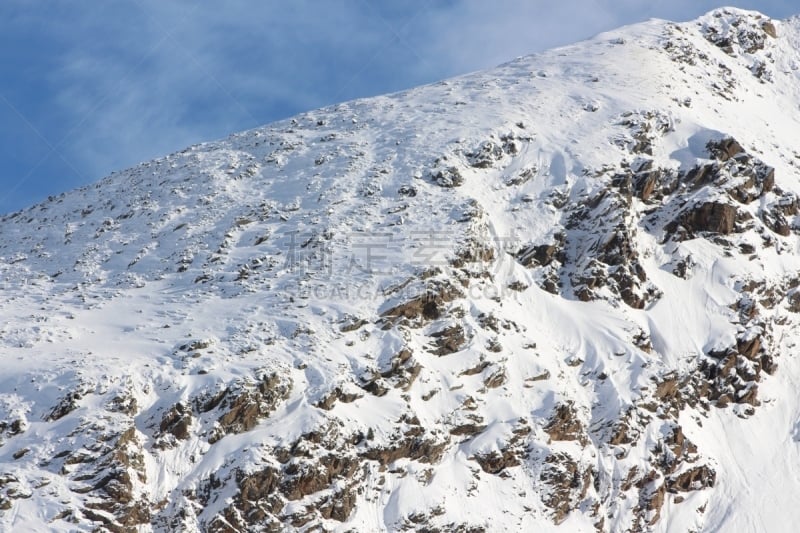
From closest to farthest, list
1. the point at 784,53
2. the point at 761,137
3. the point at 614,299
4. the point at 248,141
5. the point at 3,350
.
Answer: the point at 3,350 < the point at 614,299 < the point at 761,137 < the point at 248,141 < the point at 784,53

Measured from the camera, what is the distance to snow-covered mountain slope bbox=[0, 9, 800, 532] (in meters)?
32.1

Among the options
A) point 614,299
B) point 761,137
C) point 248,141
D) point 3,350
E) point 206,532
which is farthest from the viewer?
point 248,141

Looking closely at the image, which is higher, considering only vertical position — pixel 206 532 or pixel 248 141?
pixel 248 141

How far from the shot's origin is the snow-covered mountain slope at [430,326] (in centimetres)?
3209

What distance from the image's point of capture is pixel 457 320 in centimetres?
3822

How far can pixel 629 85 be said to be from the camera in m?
57.0

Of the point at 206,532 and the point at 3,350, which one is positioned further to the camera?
the point at 3,350

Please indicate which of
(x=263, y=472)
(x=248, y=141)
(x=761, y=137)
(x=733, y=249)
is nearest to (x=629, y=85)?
(x=761, y=137)

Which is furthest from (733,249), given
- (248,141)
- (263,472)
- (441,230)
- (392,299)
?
(248,141)

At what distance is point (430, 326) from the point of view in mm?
38156

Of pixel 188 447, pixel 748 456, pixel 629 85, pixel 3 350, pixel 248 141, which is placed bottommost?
pixel 748 456

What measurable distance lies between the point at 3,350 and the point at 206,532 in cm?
1265

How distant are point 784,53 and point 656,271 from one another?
32.9 m

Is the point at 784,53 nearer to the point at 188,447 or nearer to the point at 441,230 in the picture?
the point at 441,230
